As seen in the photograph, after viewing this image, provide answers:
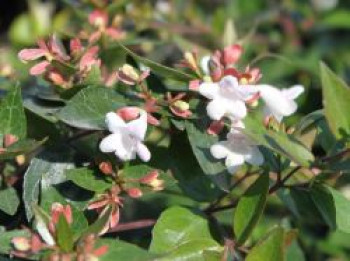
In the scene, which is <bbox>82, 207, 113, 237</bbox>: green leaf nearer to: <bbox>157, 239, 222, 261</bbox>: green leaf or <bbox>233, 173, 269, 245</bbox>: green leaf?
<bbox>157, 239, 222, 261</bbox>: green leaf

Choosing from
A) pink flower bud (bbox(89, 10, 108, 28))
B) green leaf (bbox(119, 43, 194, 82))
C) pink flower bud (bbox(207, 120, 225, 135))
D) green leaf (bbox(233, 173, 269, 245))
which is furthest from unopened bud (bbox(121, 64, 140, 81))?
pink flower bud (bbox(89, 10, 108, 28))

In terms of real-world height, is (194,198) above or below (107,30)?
below

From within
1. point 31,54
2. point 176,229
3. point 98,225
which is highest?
point 31,54

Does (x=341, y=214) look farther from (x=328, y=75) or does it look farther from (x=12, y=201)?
(x=12, y=201)

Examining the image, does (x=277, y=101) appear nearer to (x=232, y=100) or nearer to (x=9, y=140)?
(x=232, y=100)

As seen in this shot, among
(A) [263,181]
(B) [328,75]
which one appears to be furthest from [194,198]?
(B) [328,75]

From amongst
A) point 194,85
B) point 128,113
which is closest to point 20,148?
point 128,113
